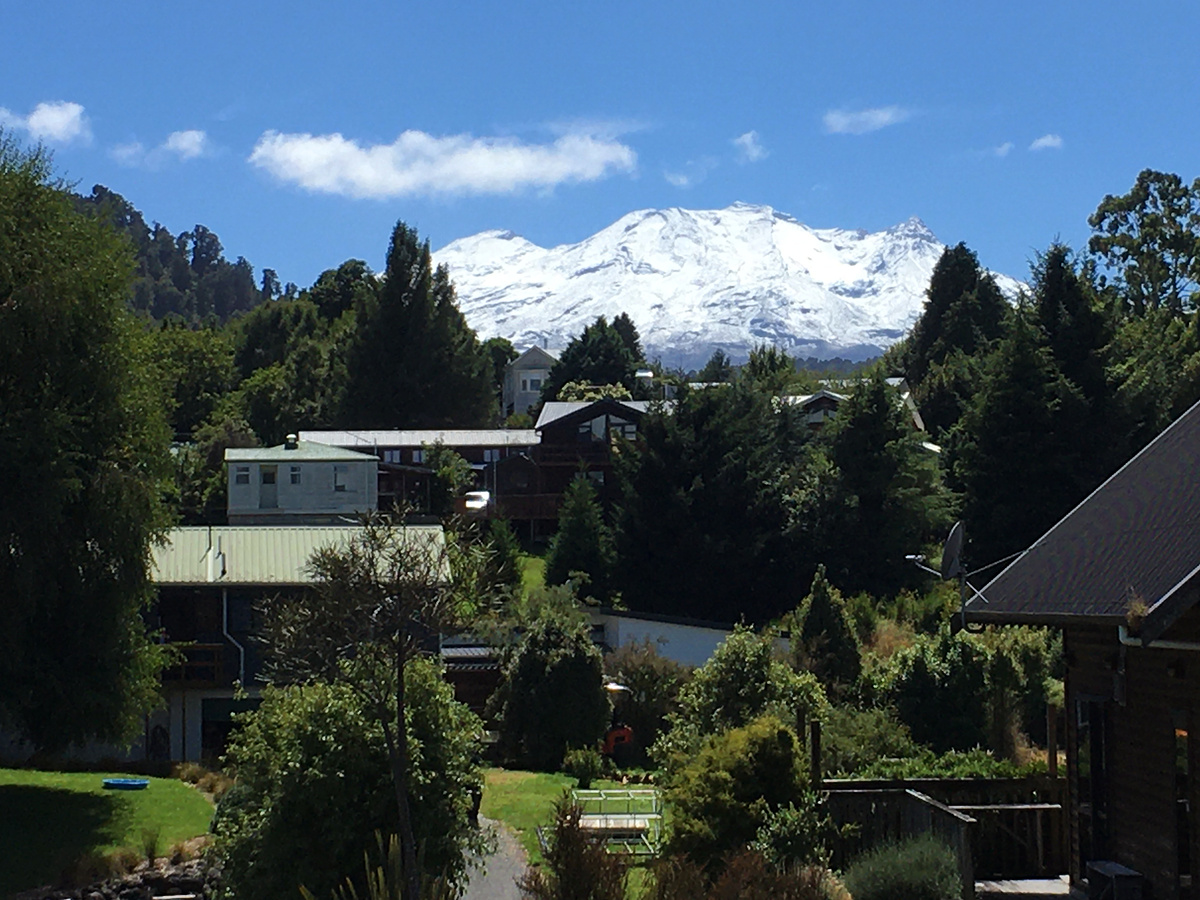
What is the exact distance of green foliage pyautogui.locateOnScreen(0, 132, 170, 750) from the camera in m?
23.1

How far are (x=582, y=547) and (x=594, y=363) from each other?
142 ft

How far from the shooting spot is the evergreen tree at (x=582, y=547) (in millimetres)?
48906

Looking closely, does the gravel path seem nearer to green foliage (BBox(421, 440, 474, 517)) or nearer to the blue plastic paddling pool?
the blue plastic paddling pool

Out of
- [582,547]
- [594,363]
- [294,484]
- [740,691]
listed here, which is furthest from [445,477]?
[740,691]

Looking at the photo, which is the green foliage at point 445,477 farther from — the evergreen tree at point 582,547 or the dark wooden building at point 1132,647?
the dark wooden building at point 1132,647

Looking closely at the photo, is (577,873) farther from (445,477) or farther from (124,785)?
(445,477)

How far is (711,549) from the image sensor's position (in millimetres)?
47281

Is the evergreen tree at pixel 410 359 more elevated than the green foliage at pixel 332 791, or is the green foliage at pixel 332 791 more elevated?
the evergreen tree at pixel 410 359

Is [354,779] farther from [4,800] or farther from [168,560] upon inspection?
[168,560]

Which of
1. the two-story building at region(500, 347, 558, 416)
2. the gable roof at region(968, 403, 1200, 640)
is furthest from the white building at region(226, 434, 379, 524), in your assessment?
the two-story building at region(500, 347, 558, 416)

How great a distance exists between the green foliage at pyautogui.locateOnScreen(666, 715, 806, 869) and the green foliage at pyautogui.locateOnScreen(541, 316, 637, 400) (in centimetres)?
7479

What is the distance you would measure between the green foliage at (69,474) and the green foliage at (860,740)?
1240cm

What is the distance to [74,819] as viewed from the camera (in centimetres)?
2359

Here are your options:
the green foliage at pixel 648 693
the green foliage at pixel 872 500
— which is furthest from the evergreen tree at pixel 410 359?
the green foliage at pixel 648 693
